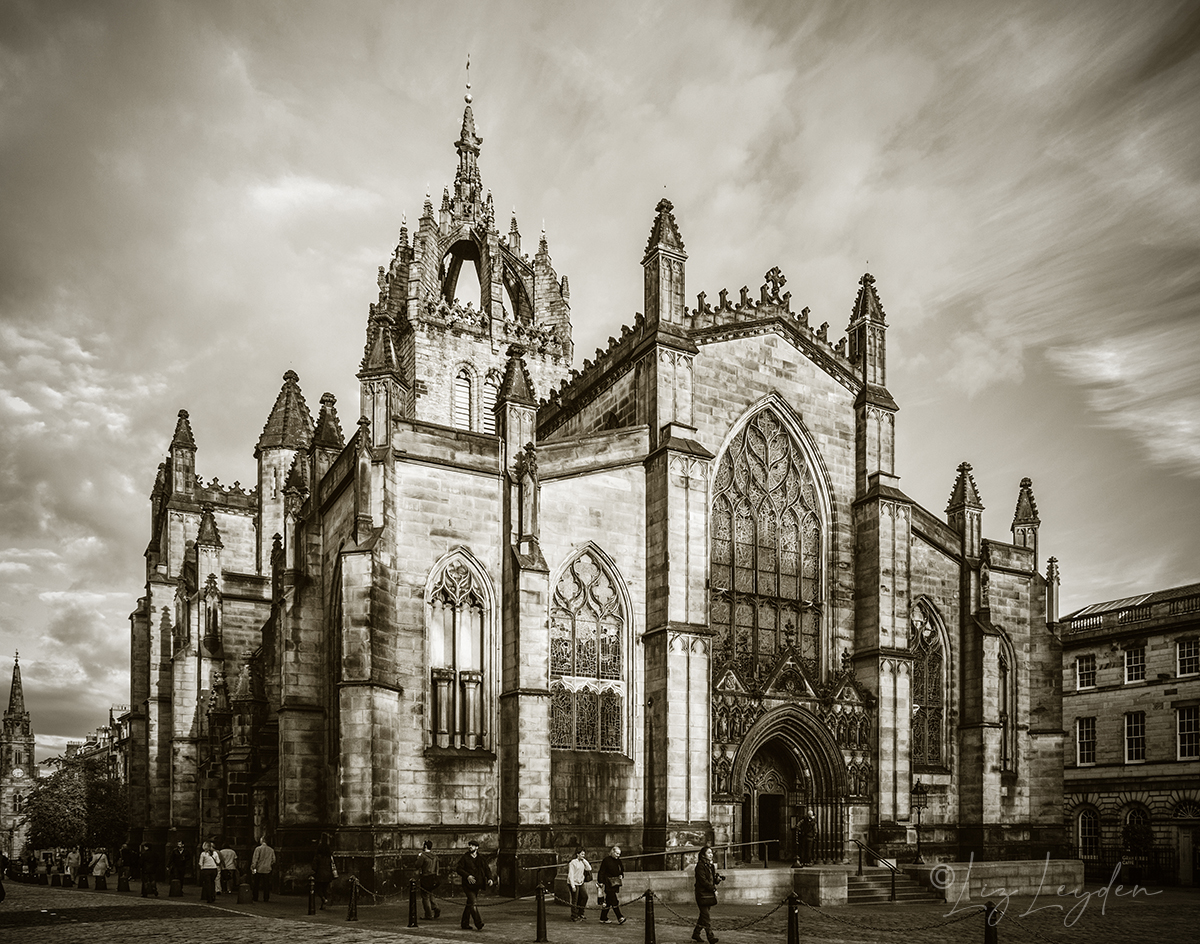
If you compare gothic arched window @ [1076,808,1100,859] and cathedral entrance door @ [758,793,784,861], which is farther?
gothic arched window @ [1076,808,1100,859]

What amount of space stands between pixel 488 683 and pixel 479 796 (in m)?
2.56

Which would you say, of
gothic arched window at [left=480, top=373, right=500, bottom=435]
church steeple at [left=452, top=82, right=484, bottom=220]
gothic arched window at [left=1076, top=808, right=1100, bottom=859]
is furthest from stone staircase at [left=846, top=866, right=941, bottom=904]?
church steeple at [left=452, top=82, right=484, bottom=220]

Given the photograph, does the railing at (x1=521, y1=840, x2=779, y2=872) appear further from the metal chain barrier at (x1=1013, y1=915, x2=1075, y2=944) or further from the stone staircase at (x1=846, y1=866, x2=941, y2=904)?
the metal chain barrier at (x1=1013, y1=915, x2=1075, y2=944)

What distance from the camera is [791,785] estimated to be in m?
29.1

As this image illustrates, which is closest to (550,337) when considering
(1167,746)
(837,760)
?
(837,760)

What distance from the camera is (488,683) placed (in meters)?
24.9

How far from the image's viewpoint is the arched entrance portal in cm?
2816

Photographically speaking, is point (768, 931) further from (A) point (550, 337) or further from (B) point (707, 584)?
(A) point (550, 337)

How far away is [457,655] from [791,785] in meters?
10.6

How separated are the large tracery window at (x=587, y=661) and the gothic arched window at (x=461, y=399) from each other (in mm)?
19362

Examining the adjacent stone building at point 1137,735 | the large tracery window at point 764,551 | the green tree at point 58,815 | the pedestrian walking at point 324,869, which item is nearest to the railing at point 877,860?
the large tracery window at point 764,551

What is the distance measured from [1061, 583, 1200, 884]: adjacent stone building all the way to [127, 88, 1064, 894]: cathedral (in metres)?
11.8

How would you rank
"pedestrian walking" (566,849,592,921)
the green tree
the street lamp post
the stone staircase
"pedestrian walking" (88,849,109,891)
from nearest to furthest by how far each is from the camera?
"pedestrian walking" (566,849,592,921), the stone staircase, the street lamp post, "pedestrian walking" (88,849,109,891), the green tree

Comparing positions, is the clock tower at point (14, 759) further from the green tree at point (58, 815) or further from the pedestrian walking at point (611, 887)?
the pedestrian walking at point (611, 887)
